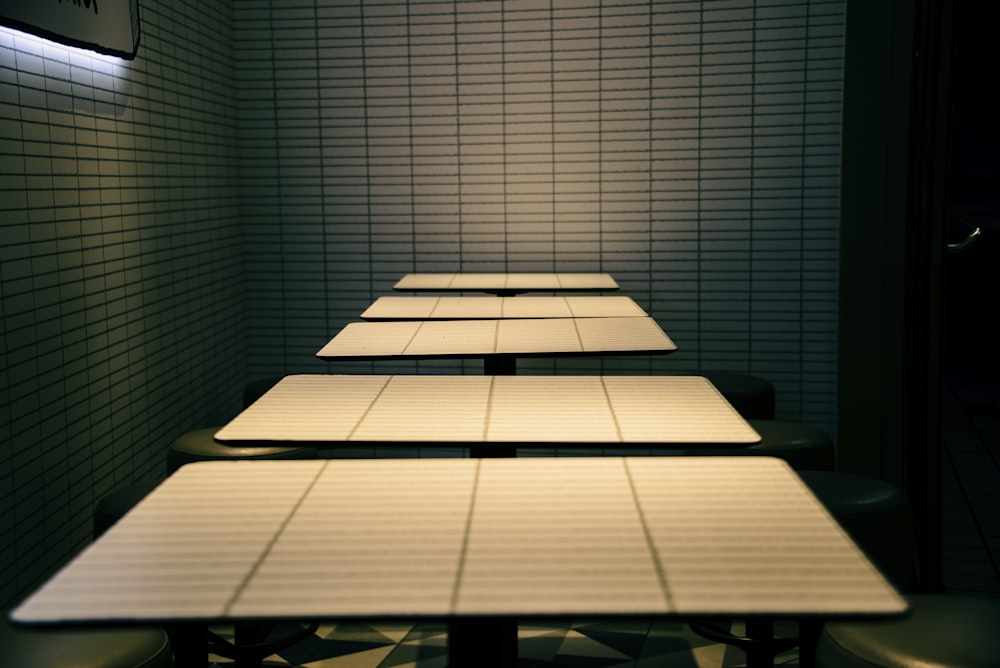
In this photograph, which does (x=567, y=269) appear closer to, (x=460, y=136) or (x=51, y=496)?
(x=460, y=136)

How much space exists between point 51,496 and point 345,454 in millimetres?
1792

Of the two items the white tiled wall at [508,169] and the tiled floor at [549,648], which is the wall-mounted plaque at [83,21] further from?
the tiled floor at [549,648]

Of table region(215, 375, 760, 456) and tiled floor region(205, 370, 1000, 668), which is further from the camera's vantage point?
tiled floor region(205, 370, 1000, 668)

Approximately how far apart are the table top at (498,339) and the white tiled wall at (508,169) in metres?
1.33

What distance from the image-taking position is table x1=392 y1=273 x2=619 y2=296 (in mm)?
3936

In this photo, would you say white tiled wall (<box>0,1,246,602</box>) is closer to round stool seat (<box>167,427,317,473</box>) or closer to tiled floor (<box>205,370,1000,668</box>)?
round stool seat (<box>167,427,317,473</box>)

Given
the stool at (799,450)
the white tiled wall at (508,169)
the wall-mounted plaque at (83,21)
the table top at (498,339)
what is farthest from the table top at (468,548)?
the white tiled wall at (508,169)

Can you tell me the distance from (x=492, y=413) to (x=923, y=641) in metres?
0.93

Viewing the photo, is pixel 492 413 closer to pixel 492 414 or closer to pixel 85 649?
pixel 492 414

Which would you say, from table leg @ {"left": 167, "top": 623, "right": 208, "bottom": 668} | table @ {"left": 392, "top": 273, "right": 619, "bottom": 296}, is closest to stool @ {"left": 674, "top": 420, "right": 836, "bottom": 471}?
table @ {"left": 392, "top": 273, "right": 619, "bottom": 296}

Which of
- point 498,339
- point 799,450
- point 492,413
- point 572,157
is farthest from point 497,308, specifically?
point 492,413

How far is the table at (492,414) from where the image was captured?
1.86 meters

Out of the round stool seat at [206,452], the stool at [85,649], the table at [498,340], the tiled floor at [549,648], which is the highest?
the table at [498,340]

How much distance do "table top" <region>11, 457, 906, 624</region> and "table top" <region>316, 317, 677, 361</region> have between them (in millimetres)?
942
